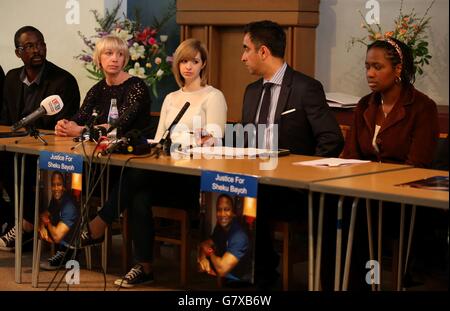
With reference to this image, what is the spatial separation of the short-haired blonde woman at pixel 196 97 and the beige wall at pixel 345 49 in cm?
150

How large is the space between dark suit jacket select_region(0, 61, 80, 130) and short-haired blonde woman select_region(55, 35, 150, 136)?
0.41 meters

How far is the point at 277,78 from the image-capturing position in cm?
508

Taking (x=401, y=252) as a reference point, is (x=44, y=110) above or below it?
above

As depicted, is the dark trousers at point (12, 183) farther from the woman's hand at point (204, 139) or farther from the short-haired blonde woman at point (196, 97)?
the woman's hand at point (204, 139)

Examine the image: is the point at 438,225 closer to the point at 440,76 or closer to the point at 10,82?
the point at 440,76

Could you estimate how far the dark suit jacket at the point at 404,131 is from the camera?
4570 mm

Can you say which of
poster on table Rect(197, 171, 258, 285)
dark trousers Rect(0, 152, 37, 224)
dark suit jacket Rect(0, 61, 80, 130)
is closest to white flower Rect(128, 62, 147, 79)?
dark suit jacket Rect(0, 61, 80, 130)

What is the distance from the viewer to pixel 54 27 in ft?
26.8

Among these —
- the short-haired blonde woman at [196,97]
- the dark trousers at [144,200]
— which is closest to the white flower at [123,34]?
the short-haired blonde woman at [196,97]

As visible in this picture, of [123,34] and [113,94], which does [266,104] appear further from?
[123,34]

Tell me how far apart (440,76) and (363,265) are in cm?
216

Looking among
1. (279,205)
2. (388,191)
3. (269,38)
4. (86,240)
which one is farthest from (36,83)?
(388,191)

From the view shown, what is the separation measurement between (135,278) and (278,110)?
1192 mm

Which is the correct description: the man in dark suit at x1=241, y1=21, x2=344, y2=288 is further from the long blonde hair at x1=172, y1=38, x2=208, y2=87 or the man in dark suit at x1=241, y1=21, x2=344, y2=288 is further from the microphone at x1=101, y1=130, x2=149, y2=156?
the microphone at x1=101, y1=130, x2=149, y2=156
